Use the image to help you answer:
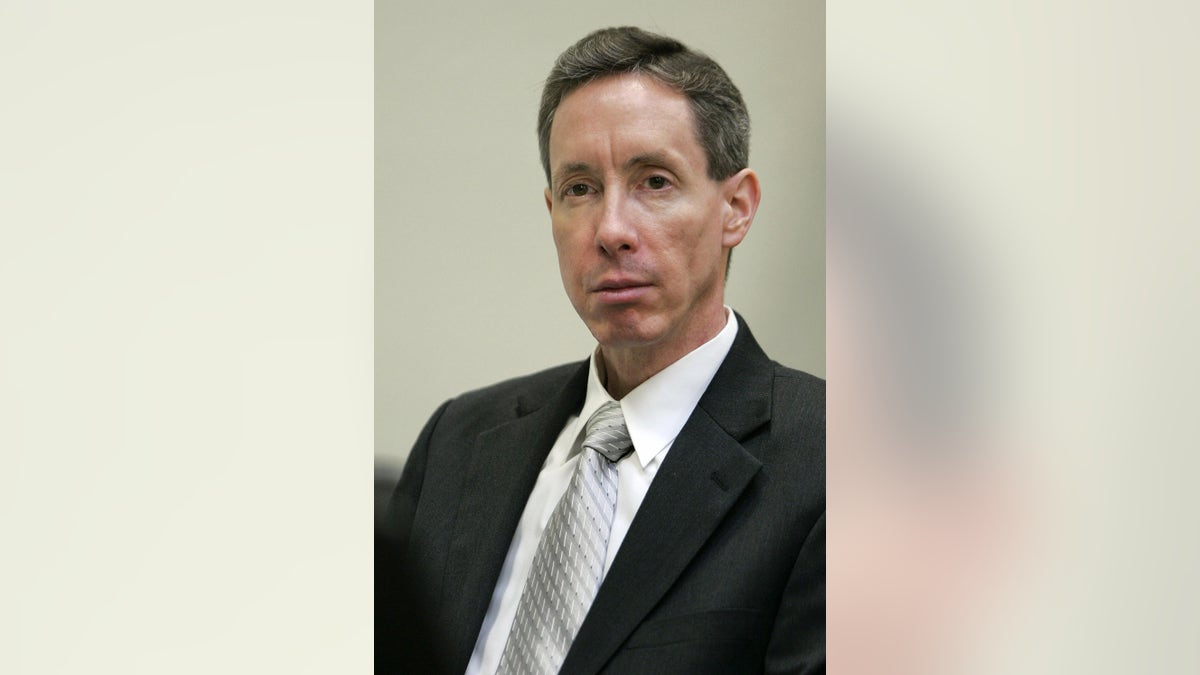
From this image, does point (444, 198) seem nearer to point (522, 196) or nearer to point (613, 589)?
point (522, 196)

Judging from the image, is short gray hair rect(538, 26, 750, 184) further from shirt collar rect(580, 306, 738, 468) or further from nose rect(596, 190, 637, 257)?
shirt collar rect(580, 306, 738, 468)

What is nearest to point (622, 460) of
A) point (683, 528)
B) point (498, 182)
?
point (683, 528)

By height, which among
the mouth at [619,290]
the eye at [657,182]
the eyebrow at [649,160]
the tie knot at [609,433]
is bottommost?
the tie knot at [609,433]

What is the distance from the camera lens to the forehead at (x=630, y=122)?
2.18 metres

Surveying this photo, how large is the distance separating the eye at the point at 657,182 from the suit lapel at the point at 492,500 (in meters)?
0.30

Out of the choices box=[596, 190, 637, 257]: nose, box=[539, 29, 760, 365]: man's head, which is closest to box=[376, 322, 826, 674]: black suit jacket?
box=[539, 29, 760, 365]: man's head

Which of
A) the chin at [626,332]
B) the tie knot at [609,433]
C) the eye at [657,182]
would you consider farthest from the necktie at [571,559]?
the eye at [657,182]

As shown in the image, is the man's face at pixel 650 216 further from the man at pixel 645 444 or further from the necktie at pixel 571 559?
the necktie at pixel 571 559

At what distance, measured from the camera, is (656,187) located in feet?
7.18

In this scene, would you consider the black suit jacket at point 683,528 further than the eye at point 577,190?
No

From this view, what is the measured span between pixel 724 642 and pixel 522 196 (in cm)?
77

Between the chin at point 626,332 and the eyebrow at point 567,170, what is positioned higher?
the eyebrow at point 567,170

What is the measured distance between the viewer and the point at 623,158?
86.3 inches
